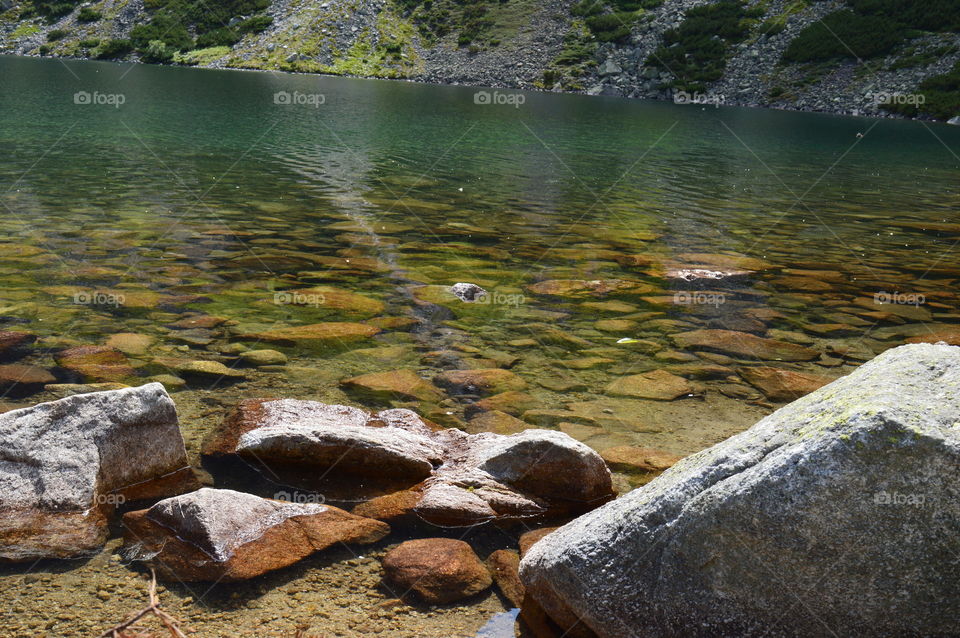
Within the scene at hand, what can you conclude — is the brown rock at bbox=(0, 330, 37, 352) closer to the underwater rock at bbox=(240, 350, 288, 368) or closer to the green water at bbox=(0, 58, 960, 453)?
the green water at bbox=(0, 58, 960, 453)

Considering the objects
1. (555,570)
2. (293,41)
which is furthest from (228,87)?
(555,570)

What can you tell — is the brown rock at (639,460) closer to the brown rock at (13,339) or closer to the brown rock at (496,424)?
the brown rock at (496,424)

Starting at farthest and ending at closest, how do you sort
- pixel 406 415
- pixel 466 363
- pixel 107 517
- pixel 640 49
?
pixel 640 49 → pixel 466 363 → pixel 406 415 → pixel 107 517

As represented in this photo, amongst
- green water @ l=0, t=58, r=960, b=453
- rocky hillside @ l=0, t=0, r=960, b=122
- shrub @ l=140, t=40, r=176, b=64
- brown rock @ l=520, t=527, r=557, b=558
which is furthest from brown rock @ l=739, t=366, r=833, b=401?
shrub @ l=140, t=40, r=176, b=64

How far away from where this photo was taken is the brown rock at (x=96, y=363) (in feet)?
22.0

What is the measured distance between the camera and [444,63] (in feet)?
323

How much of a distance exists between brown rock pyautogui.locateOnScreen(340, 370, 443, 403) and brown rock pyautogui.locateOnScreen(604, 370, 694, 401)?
171 cm

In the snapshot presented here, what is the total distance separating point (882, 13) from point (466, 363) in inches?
3894

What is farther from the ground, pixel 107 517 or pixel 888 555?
pixel 888 555

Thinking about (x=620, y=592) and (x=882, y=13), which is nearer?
(x=620, y=592)

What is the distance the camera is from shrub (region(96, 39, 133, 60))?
96188 mm

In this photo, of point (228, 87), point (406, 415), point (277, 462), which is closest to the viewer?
point (277, 462)

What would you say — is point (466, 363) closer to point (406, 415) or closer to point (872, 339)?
point (406, 415)

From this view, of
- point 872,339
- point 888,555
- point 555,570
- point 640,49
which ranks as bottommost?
point 872,339
